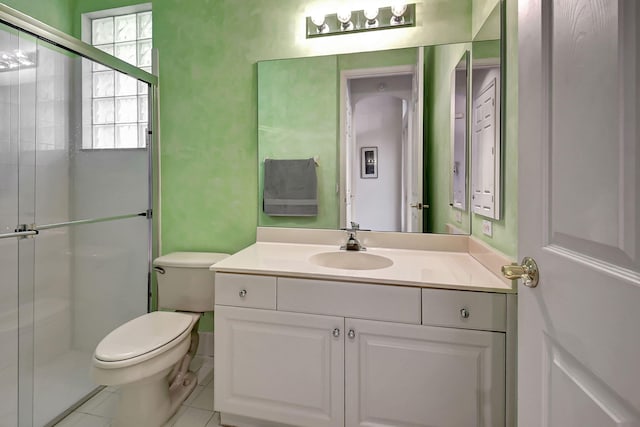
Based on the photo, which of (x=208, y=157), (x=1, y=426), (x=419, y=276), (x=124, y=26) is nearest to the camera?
(x=419, y=276)

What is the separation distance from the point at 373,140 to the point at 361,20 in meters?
0.67

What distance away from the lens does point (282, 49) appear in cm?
182

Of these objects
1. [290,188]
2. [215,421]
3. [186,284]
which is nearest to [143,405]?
[215,421]

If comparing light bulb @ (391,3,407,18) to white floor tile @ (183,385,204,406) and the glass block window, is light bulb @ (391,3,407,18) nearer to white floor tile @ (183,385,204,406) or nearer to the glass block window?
the glass block window

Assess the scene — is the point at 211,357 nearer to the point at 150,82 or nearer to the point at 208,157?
the point at 208,157

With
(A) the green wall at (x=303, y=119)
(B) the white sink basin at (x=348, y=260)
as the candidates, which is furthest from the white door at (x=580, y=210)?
(A) the green wall at (x=303, y=119)

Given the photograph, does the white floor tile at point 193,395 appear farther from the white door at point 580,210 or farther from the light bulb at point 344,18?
the light bulb at point 344,18

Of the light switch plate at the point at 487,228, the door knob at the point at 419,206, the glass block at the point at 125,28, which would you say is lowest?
the light switch plate at the point at 487,228

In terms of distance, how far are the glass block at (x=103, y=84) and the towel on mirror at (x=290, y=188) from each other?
0.98 metres

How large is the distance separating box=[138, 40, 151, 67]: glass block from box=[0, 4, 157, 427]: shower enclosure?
1.07 ft

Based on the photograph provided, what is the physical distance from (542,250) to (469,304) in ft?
1.66

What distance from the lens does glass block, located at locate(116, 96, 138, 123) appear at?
183 centimetres

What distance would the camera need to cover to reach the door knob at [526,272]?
68cm

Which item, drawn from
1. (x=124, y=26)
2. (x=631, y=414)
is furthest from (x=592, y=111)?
(x=124, y=26)
